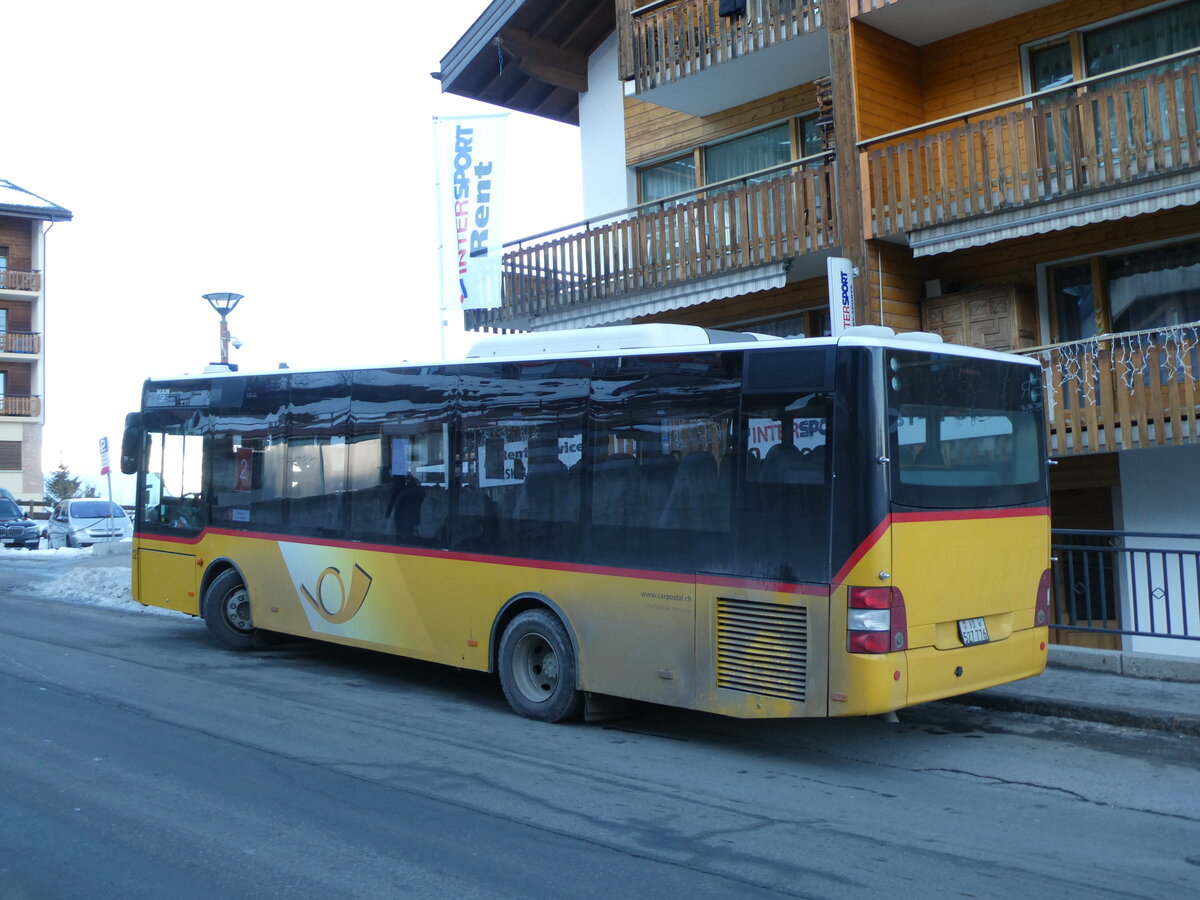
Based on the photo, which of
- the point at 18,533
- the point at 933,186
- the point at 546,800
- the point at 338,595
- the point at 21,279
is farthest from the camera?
the point at 21,279

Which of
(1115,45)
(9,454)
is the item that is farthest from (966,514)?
(9,454)

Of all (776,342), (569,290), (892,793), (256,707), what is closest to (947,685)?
(892,793)

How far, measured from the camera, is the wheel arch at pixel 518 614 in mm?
8992

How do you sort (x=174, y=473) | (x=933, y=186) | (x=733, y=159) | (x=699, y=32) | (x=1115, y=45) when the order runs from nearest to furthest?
(x=174, y=473), (x=933, y=186), (x=1115, y=45), (x=699, y=32), (x=733, y=159)

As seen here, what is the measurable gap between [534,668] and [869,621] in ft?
10.7

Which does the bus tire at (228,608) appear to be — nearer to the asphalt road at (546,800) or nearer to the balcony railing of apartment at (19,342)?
the asphalt road at (546,800)

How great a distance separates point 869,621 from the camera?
7355 millimetres

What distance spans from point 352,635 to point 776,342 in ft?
17.5

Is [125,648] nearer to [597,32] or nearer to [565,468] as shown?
[565,468]

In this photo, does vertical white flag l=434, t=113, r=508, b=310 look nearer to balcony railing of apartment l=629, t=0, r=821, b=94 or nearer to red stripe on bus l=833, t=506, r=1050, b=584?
balcony railing of apartment l=629, t=0, r=821, b=94

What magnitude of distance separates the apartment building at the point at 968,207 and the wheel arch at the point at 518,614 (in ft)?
17.6

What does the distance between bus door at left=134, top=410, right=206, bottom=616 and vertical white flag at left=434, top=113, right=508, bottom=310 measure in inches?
240

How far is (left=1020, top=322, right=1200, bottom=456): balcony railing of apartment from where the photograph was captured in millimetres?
12148

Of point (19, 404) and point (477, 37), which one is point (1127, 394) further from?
point (19, 404)
